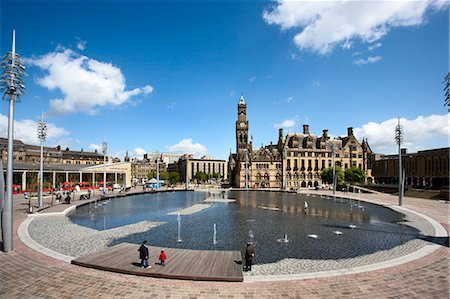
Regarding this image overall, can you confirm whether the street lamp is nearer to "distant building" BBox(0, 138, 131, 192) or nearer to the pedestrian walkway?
the pedestrian walkway

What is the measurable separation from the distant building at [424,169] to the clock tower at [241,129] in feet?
166

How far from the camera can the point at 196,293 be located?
1144cm

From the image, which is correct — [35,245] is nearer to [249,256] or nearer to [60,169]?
[249,256]

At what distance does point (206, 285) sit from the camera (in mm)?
12320

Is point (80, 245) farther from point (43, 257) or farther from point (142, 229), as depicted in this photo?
point (142, 229)

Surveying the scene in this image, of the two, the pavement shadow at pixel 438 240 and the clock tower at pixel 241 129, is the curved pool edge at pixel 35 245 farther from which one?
the clock tower at pixel 241 129

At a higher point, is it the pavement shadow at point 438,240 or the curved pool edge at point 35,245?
the curved pool edge at point 35,245

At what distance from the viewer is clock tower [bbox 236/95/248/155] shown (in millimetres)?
104938

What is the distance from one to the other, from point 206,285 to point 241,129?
313ft

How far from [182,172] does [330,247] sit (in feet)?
585

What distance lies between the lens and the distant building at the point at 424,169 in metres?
72.1

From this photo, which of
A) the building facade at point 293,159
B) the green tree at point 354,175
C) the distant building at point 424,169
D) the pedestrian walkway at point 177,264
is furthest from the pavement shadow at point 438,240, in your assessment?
the building facade at point 293,159

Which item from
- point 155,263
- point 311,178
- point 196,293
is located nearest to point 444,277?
point 196,293

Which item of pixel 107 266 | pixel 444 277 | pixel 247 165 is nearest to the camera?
pixel 444 277
